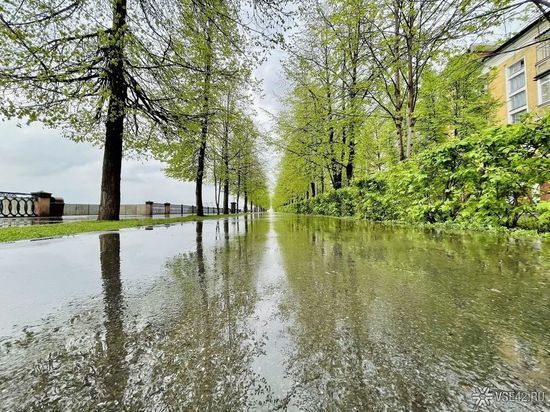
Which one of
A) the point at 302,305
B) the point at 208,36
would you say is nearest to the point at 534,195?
the point at 302,305

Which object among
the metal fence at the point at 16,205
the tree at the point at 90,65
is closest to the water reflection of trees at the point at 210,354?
the tree at the point at 90,65

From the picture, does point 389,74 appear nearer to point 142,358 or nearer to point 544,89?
point 142,358

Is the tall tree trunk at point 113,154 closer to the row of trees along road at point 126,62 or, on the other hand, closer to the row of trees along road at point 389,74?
the row of trees along road at point 126,62

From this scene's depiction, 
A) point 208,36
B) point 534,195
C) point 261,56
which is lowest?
point 534,195

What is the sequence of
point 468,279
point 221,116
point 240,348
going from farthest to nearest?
point 221,116, point 468,279, point 240,348

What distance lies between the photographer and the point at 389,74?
880cm

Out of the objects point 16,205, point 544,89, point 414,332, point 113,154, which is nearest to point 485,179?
point 414,332

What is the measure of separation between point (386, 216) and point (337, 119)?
5.55 metres

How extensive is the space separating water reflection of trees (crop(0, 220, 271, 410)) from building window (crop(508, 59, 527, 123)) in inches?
1273

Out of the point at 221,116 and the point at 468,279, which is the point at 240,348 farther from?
the point at 221,116

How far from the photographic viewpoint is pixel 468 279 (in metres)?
2.02

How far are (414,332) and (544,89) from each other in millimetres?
30404

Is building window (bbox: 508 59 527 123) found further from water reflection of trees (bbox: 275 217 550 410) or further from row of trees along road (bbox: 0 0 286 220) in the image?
water reflection of trees (bbox: 275 217 550 410)

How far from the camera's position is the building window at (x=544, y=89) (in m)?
20.3
